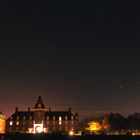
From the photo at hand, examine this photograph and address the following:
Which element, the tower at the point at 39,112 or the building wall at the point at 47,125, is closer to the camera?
the tower at the point at 39,112

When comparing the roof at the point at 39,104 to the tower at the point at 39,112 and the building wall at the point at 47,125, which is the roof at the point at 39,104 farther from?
the building wall at the point at 47,125

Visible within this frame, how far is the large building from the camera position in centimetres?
14925

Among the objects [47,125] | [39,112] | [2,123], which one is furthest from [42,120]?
[2,123]

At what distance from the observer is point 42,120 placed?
148 meters

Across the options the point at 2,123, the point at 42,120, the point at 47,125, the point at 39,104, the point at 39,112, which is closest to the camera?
the point at 42,120

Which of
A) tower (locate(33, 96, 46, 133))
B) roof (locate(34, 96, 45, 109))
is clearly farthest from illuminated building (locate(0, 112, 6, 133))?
roof (locate(34, 96, 45, 109))

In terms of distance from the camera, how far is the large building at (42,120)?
149250 mm

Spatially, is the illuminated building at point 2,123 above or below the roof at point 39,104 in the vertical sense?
below

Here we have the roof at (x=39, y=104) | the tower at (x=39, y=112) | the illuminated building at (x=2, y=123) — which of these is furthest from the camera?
the illuminated building at (x=2, y=123)

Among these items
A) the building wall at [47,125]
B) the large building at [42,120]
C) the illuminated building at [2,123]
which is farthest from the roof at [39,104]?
the illuminated building at [2,123]

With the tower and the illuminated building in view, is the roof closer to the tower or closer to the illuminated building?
the tower

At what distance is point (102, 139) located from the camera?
2901 inches

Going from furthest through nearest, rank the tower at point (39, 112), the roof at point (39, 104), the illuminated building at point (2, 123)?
the illuminated building at point (2, 123) → the roof at point (39, 104) → the tower at point (39, 112)

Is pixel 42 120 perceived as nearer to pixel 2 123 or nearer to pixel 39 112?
pixel 39 112
